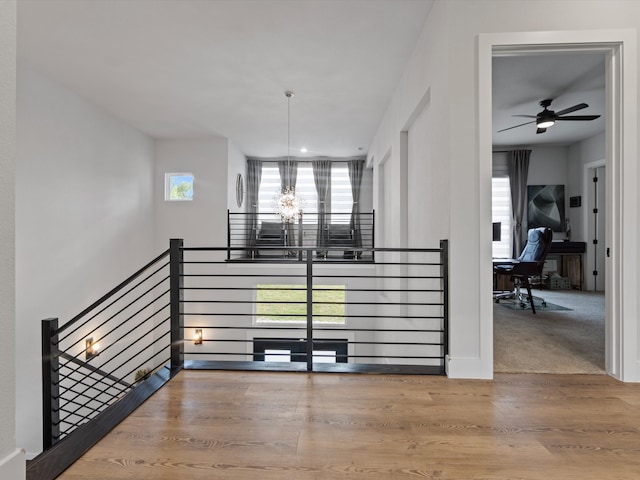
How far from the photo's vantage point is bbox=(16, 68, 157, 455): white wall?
12.3 ft

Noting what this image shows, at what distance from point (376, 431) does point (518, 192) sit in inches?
265

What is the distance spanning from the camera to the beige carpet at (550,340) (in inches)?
105

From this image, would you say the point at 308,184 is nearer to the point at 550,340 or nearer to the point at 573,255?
the point at 573,255

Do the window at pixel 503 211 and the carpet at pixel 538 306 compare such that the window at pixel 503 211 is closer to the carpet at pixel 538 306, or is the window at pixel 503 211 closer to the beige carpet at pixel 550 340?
the carpet at pixel 538 306

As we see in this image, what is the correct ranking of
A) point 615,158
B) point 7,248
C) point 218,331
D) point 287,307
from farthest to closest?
point 287,307, point 218,331, point 615,158, point 7,248

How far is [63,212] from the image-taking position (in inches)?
173

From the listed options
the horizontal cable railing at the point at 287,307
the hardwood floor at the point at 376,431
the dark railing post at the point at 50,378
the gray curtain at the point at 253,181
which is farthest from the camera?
the gray curtain at the point at 253,181

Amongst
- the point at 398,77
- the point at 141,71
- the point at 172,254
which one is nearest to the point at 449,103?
the point at 398,77

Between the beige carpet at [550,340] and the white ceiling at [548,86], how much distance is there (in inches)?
100

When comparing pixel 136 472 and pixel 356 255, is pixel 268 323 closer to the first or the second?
pixel 356 255

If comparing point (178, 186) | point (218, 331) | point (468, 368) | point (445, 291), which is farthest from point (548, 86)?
point (218, 331)

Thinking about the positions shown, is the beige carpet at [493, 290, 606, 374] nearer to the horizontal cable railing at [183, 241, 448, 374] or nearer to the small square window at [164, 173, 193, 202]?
the horizontal cable railing at [183, 241, 448, 374]

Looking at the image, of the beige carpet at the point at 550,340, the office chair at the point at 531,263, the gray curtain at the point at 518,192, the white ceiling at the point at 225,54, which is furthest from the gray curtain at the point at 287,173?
the beige carpet at the point at 550,340

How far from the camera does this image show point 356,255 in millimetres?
7516
